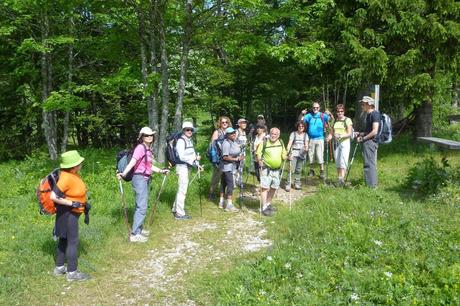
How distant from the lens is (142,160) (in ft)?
24.2

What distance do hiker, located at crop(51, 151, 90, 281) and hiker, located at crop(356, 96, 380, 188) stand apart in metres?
6.06

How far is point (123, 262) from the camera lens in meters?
6.67

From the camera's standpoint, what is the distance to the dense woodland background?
476 inches

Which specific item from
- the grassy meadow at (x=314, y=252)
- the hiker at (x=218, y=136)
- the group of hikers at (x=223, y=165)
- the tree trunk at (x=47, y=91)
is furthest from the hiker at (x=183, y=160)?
the tree trunk at (x=47, y=91)

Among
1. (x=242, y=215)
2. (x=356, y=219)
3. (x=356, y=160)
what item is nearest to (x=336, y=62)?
(x=356, y=160)

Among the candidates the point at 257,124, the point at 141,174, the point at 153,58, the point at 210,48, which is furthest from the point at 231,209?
the point at 210,48

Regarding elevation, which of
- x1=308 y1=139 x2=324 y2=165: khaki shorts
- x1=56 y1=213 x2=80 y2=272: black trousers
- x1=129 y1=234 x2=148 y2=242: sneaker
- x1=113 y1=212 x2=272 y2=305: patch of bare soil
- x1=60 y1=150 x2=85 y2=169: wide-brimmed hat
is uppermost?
x1=60 y1=150 x2=85 y2=169: wide-brimmed hat

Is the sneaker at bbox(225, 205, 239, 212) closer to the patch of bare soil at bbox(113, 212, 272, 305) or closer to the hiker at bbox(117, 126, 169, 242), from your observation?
the patch of bare soil at bbox(113, 212, 272, 305)

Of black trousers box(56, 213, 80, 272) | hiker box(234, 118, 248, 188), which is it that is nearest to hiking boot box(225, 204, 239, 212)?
hiker box(234, 118, 248, 188)

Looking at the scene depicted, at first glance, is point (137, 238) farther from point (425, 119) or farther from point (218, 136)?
point (425, 119)

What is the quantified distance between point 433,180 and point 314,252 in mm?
4398

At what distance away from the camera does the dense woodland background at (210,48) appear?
1210 cm

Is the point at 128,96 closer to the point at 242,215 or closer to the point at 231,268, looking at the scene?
the point at 242,215

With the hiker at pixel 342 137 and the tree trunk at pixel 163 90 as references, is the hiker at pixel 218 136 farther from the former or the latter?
the tree trunk at pixel 163 90
